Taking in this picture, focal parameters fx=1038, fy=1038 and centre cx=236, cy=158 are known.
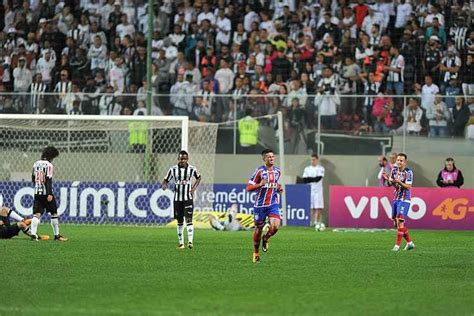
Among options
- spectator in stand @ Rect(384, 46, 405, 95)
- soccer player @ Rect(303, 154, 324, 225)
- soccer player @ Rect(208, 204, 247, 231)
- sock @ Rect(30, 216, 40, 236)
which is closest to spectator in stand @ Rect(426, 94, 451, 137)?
spectator in stand @ Rect(384, 46, 405, 95)

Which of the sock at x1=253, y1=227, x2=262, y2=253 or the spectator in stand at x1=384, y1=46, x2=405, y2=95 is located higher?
the spectator in stand at x1=384, y1=46, x2=405, y2=95

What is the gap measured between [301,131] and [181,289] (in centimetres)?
1773

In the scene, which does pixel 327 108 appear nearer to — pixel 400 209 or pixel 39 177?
pixel 400 209

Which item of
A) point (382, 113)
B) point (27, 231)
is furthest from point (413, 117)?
point (27, 231)

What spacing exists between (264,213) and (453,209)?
1246 centimetres

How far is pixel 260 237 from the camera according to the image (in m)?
18.0

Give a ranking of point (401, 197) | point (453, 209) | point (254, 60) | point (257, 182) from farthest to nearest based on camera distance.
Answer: point (254, 60), point (453, 209), point (401, 197), point (257, 182)

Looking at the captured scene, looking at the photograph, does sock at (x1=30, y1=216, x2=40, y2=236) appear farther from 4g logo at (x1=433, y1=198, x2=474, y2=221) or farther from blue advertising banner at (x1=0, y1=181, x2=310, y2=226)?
4g logo at (x1=433, y1=198, x2=474, y2=221)

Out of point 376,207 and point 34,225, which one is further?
point 376,207

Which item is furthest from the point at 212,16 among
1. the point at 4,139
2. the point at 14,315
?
the point at 14,315

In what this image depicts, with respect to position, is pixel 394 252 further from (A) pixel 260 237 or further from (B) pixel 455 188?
(B) pixel 455 188

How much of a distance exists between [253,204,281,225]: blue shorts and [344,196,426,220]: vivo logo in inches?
470

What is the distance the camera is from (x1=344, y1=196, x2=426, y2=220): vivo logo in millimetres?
29719

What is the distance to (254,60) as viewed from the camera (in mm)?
32812
